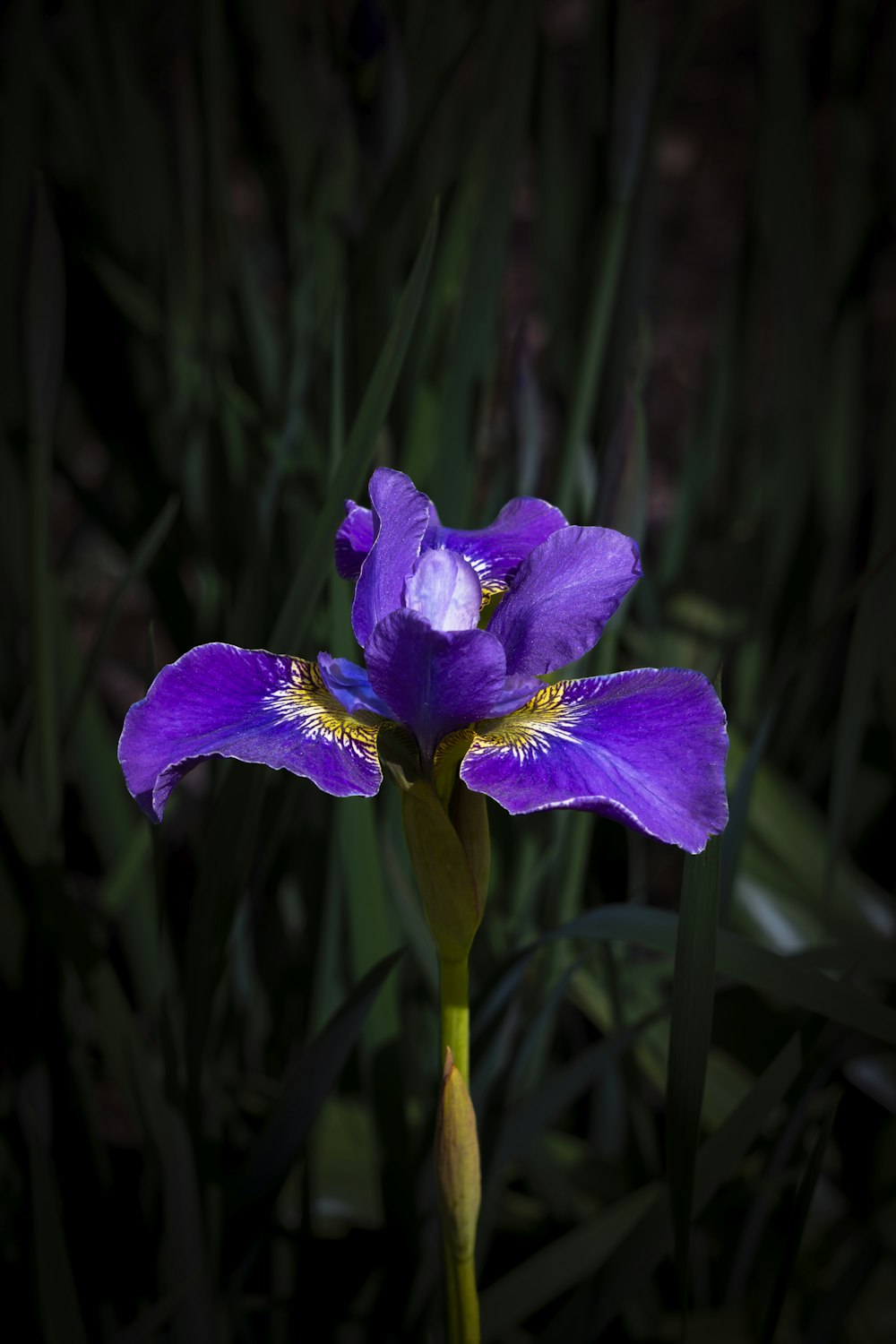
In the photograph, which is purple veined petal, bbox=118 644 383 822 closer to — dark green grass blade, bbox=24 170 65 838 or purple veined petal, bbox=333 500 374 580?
purple veined petal, bbox=333 500 374 580

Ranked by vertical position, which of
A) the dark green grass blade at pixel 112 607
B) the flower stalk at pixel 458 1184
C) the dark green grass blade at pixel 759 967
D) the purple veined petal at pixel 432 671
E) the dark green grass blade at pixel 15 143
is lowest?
the flower stalk at pixel 458 1184

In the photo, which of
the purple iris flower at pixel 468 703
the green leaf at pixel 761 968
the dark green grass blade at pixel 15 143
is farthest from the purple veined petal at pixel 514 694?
the dark green grass blade at pixel 15 143

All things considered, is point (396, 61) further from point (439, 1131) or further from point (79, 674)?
point (439, 1131)

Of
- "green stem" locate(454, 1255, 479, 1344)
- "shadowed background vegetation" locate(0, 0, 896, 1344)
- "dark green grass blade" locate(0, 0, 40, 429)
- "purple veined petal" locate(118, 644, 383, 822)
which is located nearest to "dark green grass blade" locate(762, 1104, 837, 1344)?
"shadowed background vegetation" locate(0, 0, 896, 1344)

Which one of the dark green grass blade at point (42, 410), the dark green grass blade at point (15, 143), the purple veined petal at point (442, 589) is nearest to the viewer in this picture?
the purple veined petal at point (442, 589)

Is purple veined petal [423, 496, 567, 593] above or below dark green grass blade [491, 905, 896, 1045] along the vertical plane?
above

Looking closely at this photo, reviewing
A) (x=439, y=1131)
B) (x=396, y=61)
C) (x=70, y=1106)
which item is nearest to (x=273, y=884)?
(x=70, y=1106)

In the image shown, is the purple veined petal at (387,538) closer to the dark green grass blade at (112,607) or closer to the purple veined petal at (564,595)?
the purple veined petal at (564,595)

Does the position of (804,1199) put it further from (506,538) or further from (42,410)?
(42,410)

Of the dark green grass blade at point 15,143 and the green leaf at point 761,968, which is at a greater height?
the dark green grass blade at point 15,143
